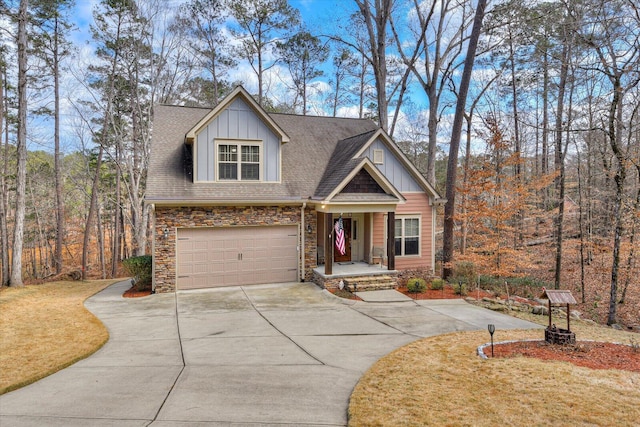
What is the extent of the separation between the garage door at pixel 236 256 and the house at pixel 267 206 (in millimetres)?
33

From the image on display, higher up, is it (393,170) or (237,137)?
(237,137)

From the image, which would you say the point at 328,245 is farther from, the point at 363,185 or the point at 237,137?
the point at 237,137

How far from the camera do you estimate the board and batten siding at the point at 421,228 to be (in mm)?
14500

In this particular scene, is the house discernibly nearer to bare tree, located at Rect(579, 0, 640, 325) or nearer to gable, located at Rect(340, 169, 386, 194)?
gable, located at Rect(340, 169, 386, 194)

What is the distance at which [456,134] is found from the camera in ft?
47.2

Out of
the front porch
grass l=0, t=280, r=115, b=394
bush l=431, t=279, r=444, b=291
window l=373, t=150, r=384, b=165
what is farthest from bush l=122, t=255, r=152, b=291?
bush l=431, t=279, r=444, b=291

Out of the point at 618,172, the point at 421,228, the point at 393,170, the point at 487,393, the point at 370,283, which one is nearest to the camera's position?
the point at 487,393

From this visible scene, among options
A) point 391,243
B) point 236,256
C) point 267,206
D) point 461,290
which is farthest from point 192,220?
point 461,290

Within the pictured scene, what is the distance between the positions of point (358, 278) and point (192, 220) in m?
5.88

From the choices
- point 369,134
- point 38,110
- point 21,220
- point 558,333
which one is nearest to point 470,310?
point 558,333

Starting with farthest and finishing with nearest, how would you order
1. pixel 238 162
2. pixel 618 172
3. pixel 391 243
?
pixel 238 162 → pixel 391 243 → pixel 618 172

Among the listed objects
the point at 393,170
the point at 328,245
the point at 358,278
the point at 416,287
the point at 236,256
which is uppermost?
the point at 393,170

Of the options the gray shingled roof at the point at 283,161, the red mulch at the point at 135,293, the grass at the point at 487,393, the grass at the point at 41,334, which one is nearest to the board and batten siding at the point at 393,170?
the gray shingled roof at the point at 283,161

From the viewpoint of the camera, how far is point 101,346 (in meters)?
7.36
